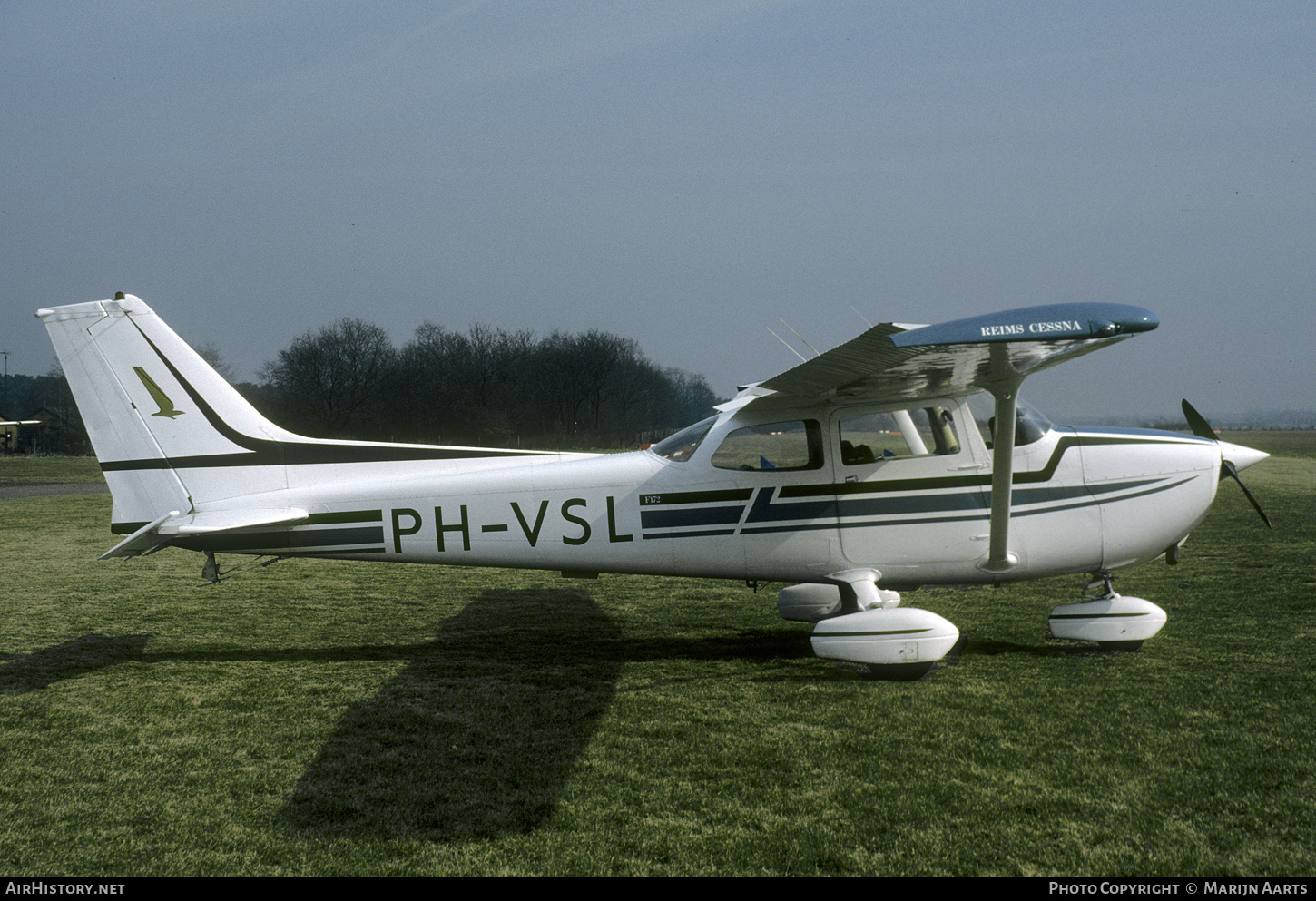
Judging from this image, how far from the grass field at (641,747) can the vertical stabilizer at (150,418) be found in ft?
4.71

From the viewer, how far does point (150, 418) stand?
21.9 feet

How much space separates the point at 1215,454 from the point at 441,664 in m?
6.32

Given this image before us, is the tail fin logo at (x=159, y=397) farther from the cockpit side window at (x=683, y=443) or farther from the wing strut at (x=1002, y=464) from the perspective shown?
the wing strut at (x=1002, y=464)

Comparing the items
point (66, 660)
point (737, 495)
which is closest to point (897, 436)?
point (737, 495)

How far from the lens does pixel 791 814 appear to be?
3920 millimetres

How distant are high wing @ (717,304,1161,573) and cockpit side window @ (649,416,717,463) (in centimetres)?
25

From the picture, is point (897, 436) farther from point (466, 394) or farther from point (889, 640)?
point (466, 394)

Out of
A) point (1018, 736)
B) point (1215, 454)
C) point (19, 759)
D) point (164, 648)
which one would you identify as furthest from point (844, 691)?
point (164, 648)

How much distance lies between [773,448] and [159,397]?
487 centimetres

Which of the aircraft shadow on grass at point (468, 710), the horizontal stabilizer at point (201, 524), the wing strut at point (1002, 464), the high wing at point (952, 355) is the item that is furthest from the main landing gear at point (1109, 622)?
the horizontal stabilizer at point (201, 524)

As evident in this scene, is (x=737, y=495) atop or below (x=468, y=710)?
atop

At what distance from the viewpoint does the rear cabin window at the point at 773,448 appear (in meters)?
6.41

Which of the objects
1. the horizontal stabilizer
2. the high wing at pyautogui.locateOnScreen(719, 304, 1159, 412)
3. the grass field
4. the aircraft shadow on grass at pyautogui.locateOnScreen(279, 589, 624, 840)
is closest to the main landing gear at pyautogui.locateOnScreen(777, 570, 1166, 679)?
the grass field

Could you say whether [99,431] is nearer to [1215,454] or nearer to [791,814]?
[791,814]
